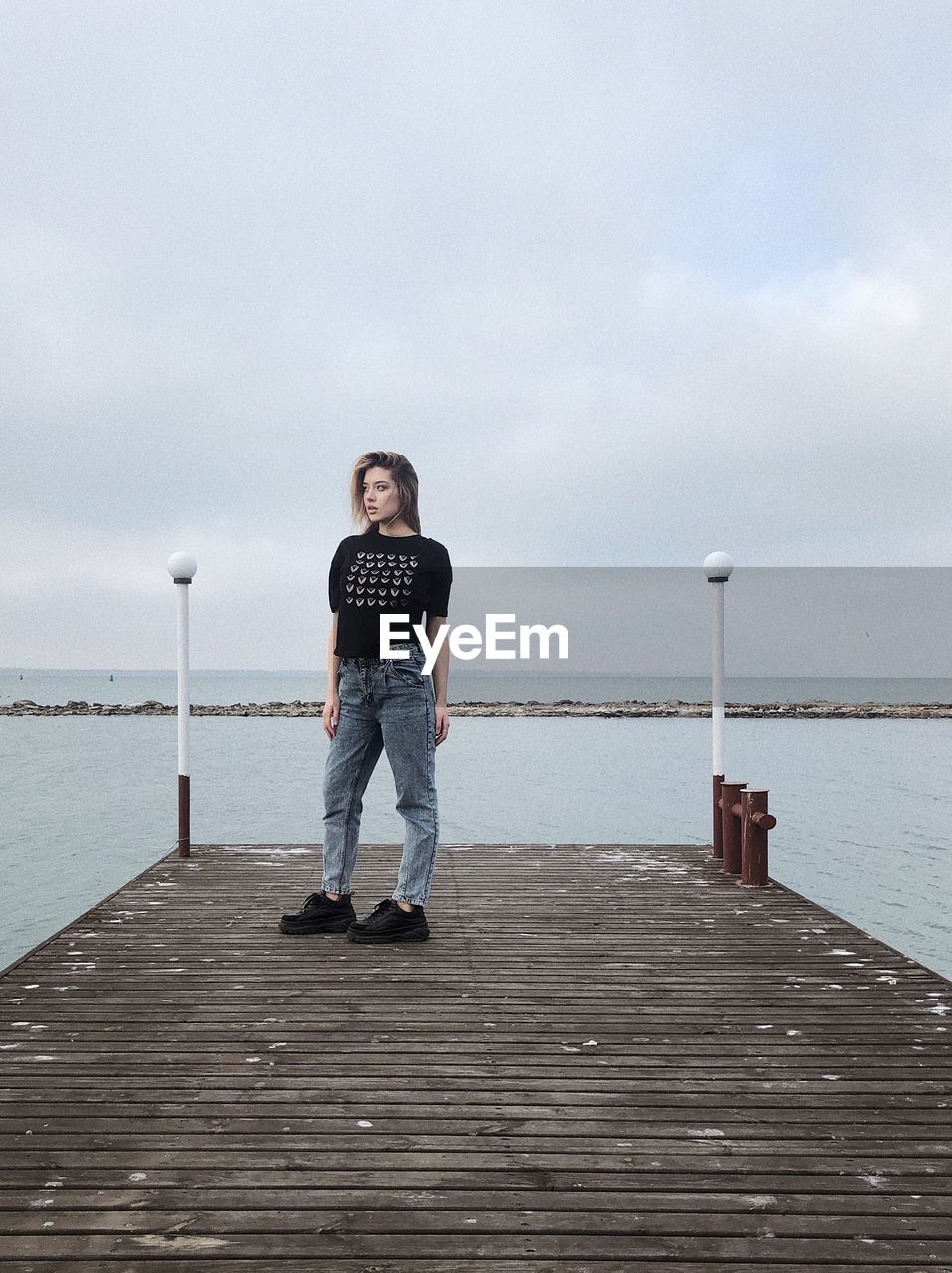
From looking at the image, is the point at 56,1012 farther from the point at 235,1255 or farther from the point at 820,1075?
the point at 820,1075

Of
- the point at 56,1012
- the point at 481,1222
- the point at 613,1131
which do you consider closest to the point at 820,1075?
the point at 613,1131

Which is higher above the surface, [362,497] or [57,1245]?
[362,497]

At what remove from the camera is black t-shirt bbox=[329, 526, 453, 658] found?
12.3ft

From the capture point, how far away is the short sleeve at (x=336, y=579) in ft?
12.6

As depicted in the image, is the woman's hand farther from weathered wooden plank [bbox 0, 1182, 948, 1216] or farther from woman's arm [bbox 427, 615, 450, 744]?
weathered wooden plank [bbox 0, 1182, 948, 1216]

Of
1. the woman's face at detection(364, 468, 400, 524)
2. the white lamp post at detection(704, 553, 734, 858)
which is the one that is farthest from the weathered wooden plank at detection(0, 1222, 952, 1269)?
the white lamp post at detection(704, 553, 734, 858)

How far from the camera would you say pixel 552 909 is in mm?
4434

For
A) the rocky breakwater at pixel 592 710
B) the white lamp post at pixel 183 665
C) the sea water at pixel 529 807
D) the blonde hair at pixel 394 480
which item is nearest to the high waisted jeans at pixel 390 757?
the blonde hair at pixel 394 480

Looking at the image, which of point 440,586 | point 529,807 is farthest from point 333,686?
point 529,807

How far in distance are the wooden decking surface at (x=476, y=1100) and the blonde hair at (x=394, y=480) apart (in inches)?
67.3

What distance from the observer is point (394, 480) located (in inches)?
148

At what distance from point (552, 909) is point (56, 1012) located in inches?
86.8

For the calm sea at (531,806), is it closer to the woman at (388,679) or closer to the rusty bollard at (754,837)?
the woman at (388,679)

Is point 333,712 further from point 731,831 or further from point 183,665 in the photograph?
point 731,831
